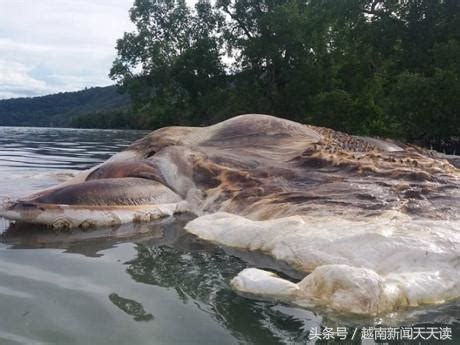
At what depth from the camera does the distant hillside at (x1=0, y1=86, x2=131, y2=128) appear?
87.5m

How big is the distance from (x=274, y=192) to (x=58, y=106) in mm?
105973

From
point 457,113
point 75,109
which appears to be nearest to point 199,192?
point 457,113

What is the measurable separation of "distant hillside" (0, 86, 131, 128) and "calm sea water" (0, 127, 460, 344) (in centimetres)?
7535

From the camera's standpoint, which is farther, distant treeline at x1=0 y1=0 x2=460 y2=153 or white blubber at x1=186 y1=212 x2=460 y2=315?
distant treeline at x1=0 y1=0 x2=460 y2=153

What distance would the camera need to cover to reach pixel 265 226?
3.99 meters

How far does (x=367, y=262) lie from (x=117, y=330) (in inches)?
61.1

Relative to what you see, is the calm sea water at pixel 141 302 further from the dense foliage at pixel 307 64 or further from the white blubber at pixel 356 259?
the dense foliage at pixel 307 64

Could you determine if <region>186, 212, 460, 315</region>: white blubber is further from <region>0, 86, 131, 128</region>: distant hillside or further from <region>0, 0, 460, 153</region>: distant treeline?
<region>0, 86, 131, 128</region>: distant hillside

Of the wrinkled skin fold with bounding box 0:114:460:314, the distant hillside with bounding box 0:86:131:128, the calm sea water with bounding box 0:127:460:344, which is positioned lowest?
the calm sea water with bounding box 0:127:460:344

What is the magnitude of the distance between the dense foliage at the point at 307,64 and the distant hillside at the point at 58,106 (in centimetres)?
4789

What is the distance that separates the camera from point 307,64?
2647 centimetres

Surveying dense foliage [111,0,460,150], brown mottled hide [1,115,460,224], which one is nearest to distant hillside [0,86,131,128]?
dense foliage [111,0,460,150]

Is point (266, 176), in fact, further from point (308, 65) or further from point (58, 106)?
point (58, 106)

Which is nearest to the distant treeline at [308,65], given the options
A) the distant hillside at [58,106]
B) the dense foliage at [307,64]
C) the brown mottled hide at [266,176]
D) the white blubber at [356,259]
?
the dense foliage at [307,64]
